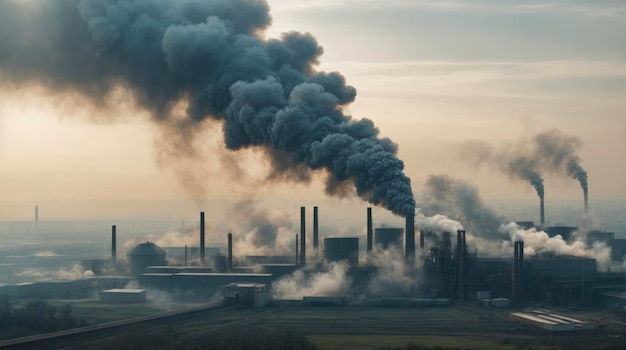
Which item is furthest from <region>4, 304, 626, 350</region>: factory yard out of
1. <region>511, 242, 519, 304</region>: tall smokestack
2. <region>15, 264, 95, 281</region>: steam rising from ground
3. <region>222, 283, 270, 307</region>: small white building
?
<region>15, 264, 95, 281</region>: steam rising from ground

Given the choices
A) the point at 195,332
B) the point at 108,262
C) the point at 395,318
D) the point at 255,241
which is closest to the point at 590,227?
the point at 255,241

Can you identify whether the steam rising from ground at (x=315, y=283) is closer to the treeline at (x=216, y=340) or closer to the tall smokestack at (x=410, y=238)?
the tall smokestack at (x=410, y=238)

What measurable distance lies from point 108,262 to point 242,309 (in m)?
36.9

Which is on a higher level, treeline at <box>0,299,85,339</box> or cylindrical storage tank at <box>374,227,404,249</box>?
cylindrical storage tank at <box>374,227,404,249</box>

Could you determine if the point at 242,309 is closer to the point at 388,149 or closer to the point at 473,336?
the point at 388,149

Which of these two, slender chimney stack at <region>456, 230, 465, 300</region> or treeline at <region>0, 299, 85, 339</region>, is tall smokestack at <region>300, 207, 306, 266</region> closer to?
slender chimney stack at <region>456, 230, 465, 300</region>

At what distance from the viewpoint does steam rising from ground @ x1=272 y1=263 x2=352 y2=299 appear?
3757 inches

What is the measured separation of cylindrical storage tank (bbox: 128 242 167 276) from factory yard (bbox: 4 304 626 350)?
82.3 feet

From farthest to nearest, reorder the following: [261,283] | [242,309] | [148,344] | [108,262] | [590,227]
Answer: [590,227] < [108,262] < [261,283] < [242,309] < [148,344]

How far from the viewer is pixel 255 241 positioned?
440ft

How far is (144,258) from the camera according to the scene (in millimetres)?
117250

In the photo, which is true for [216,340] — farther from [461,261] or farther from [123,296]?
[123,296]

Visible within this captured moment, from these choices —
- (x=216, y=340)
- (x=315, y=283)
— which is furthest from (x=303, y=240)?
(x=216, y=340)

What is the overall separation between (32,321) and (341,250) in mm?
36650
